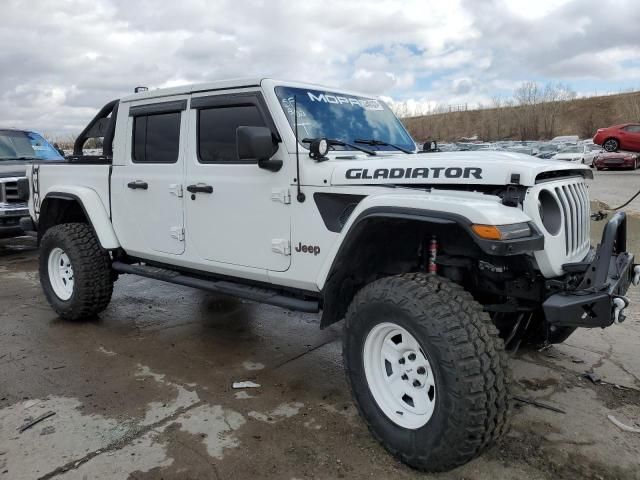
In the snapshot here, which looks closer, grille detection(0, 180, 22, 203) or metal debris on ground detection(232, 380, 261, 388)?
metal debris on ground detection(232, 380, 261, 388)

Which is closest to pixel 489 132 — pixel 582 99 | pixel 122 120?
pixel 582 99

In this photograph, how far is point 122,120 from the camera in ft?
15.4

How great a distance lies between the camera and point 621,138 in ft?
81.4

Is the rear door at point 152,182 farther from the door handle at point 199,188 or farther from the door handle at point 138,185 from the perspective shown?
the door handle at point 199,188

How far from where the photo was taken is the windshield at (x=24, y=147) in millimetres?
9125

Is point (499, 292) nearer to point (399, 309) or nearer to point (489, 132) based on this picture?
point (399, 309)

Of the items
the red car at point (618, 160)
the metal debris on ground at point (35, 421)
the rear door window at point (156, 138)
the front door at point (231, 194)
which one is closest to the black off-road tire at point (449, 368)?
the front door at point (231, 194)

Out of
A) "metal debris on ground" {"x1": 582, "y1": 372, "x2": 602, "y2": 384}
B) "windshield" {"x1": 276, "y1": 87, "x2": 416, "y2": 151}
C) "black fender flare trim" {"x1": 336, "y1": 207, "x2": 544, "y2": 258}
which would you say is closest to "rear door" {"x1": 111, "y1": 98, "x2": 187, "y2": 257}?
"windshield" {"x1": 276, "y1": 87, "x2": 416, "y2": 151}

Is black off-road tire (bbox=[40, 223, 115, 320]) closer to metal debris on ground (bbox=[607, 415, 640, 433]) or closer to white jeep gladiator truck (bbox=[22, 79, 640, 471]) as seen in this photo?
white jeep gladiator truck (bbox=[22, 79, 640, 471])

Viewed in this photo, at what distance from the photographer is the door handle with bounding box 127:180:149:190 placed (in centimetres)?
434

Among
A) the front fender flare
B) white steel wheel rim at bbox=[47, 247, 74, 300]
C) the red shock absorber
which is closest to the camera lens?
the red shock absorber

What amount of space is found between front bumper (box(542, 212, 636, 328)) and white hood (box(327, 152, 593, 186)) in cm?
49

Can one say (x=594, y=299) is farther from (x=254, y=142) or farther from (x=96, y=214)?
(x=96, y=214)

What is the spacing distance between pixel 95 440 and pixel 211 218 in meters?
1.60
